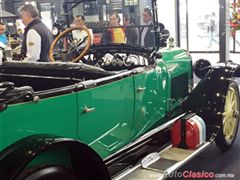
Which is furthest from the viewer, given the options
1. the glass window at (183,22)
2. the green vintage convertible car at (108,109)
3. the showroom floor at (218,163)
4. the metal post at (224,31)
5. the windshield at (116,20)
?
the glass window at (183,22)

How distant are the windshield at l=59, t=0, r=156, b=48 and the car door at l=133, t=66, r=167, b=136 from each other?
0.41 meters

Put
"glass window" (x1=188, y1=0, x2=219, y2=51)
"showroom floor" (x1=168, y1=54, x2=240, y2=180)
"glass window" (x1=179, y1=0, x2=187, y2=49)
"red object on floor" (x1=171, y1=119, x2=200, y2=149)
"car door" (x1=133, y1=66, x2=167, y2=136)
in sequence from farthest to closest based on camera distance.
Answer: "glass window" (x1=188, y1=0, x2=219, y2=51), "glass window" (x1=179, y1=0, x2=187, y2=49), "showroom floor" (x1=168, y1=54, x2=240, y2=180), "red object on floor" (x1=171, y1=119, x2=200, y2=149), "car door" (x1=133, y1=66, x2=167, y2=136)

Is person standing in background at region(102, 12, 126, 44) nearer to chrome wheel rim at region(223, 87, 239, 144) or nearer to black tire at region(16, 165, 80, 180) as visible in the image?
chrome wheel rim at region(223, 87, 239, 144)

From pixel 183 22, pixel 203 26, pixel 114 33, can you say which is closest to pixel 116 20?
pixel 114 33

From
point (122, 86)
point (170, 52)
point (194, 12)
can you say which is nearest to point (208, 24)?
point (194, 12)

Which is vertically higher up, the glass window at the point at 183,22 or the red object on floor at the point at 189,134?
the glass window at the point at 183,22

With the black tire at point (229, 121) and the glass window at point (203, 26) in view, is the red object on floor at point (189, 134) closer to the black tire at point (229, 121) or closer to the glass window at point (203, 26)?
the black tire at point (229, 121)

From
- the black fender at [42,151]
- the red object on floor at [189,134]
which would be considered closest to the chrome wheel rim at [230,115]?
the red object on floor at [189,134]

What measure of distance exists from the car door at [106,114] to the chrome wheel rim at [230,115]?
4.16 feet

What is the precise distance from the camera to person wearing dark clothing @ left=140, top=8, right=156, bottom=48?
3.58 metres

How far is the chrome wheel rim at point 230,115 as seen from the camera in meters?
3.86

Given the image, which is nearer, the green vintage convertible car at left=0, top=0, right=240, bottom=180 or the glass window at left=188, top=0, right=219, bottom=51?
the green vintage convertible car at left=0, top=0, right=240, bottom=180

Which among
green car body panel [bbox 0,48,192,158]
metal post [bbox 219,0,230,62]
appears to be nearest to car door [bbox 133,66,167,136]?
green car body panel [bbox 0,48,192,158]

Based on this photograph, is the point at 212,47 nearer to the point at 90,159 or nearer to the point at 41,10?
the point at 41,10
